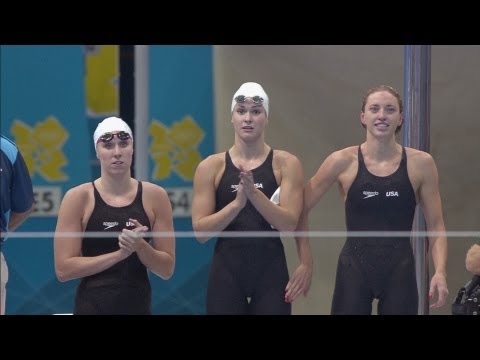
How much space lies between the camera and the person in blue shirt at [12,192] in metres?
3.90

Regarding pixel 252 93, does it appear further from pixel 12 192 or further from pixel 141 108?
pixel 12 192

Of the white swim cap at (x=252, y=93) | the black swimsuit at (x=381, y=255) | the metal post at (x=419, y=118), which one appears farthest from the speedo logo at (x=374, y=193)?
the white swim cap at (x=252, y=93)

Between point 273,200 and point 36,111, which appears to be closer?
point 273,200

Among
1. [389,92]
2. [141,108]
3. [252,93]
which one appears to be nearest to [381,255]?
[389,92]

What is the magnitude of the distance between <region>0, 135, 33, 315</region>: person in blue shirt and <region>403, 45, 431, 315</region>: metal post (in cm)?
164

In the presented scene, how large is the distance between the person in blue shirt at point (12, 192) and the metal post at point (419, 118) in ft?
5.39

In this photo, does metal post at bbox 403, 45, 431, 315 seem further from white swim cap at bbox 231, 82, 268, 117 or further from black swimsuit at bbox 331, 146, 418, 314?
white swim cap at bbox 231, 82, 268, 117

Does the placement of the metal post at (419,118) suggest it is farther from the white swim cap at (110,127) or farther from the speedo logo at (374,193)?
the white swim cap at (110,127)

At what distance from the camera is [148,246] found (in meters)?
3.85

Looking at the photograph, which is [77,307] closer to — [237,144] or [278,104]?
[237,144]

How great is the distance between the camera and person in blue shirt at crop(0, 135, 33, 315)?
12.8ft

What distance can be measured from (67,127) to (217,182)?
0.77 meters

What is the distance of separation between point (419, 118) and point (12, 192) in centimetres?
180
